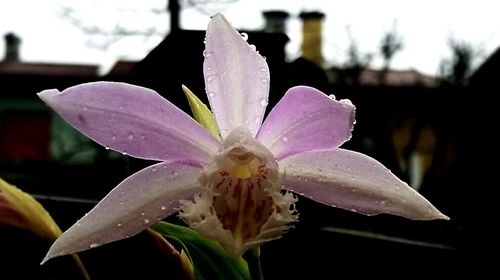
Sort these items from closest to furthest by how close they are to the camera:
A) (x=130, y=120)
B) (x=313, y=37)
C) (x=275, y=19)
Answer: (x=130, y=120) → (x=275, y=19) → (x=313, y=37)

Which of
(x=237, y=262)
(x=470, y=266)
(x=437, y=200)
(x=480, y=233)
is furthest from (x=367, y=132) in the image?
(x=237, y=262)

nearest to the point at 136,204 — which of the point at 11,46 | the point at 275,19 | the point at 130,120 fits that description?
the point at 130,120

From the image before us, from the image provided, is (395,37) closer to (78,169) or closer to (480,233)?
(78,169)

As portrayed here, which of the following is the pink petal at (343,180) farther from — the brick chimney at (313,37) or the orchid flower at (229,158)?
the brick chimney at (313,37)

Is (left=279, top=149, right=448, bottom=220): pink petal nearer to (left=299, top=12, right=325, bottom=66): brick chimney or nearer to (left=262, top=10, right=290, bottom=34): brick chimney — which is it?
(left=262, top=10, right=290, bottom=34): brick chimney

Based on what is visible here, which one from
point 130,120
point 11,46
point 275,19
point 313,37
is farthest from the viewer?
point 11,46

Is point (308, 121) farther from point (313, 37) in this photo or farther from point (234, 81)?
point (313, 37)
